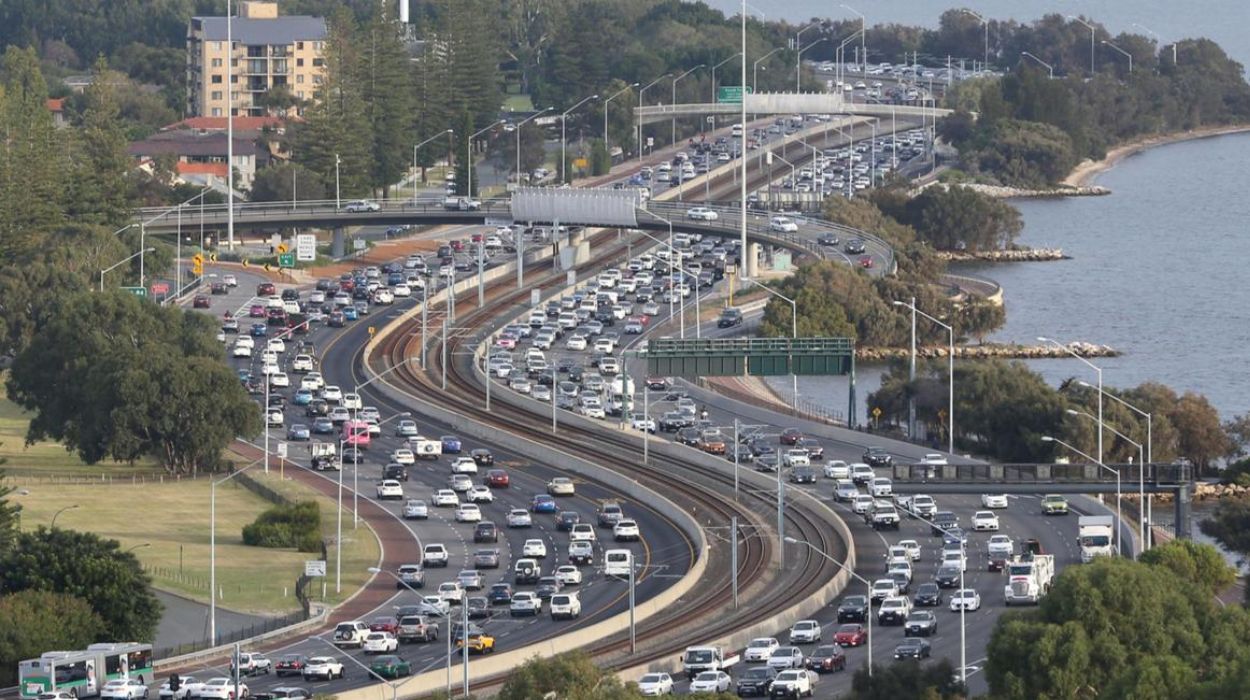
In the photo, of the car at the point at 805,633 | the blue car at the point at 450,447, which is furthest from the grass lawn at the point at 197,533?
the car at the point at 805,633

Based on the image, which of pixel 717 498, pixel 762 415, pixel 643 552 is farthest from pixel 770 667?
pixel 762 415

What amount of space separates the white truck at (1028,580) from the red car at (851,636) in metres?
6.69

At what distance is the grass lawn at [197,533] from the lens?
99688mm

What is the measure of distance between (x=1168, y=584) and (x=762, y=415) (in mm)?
60167

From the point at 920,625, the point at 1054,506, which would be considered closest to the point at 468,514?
the point at 1054,506

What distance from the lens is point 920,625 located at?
8638 centimetres

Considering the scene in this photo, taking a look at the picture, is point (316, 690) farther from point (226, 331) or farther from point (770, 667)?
point (226, 331)

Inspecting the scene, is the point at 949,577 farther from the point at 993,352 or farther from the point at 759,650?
the point at 993,352

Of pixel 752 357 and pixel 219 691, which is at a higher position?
pixel 752 357

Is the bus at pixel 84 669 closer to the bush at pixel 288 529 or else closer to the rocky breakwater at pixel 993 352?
the bush at pixel 288 529

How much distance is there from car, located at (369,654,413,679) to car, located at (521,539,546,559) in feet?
70.3

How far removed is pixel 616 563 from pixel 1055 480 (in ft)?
51.5

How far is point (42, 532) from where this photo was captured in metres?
92.4

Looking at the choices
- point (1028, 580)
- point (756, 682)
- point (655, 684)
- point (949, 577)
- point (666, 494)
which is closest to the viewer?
point (655, 684)
